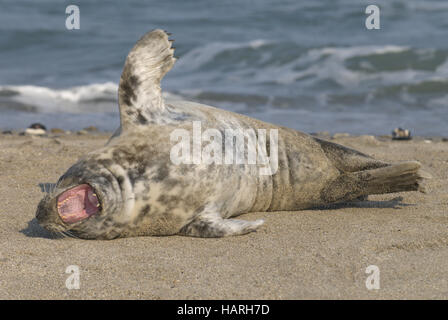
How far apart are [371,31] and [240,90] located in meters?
6.72

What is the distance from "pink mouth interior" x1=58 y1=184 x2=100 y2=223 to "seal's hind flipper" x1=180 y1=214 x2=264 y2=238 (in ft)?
2.06

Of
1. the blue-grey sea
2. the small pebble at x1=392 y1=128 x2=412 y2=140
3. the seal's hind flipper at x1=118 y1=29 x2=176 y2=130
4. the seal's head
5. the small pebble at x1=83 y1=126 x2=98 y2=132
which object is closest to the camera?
the seal's head

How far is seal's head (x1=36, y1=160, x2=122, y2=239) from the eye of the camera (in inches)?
152

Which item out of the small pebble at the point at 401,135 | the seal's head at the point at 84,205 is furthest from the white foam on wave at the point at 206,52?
the seal's head at the point at 84,205

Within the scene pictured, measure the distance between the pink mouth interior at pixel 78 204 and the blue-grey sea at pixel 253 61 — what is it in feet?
19.3

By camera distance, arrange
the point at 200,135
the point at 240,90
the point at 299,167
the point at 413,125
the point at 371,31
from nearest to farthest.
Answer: the point at 200,135 < the point at 299,167 < the point at 413,125 < the point at 240,90 < the point at 371,31

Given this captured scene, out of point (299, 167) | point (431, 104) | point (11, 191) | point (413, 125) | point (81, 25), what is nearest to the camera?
point (299, 167)

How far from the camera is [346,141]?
795 cm

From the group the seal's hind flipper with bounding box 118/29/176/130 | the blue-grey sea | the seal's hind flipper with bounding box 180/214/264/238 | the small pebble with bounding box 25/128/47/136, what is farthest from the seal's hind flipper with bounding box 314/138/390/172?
the small pebble with bounding box 25/128/47/136

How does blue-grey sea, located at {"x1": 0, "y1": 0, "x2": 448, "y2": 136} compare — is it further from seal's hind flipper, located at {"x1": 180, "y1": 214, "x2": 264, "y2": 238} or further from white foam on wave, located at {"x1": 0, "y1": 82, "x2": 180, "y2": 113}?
seal's hind flipper, located at {"x1": 180, "y1": 214, "x2": 264, "y2": 238}

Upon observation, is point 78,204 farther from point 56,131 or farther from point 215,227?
point 56,131

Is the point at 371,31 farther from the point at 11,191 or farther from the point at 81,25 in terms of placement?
the point at 11,191

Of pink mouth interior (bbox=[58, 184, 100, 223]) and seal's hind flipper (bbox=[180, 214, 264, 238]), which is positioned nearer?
pink mouth interior (bbox=[58, 184, 100, 223])
